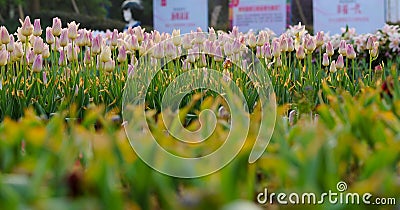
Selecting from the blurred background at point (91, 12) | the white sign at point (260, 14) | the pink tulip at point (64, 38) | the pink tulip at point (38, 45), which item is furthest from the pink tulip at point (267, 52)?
the blurred background at point (91, 12)

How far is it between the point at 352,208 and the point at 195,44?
8.86 feet

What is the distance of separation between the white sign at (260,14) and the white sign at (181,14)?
2.13 ft

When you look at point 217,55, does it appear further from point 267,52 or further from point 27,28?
point 27,28

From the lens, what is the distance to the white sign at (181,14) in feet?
39.4

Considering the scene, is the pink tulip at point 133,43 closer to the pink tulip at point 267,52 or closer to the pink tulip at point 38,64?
the pink tulip at point 38,64

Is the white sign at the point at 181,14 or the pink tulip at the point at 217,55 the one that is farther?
the white sign at the point at 181,14

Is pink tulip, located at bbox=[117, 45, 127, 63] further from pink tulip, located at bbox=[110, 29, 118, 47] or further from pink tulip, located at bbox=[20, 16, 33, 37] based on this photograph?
pink tulip, located at bbox=[20, 16, 33, 37]

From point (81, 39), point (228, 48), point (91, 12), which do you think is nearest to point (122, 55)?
point (81, 39)

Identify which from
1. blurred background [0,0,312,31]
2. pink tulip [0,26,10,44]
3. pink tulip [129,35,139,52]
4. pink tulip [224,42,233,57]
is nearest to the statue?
blurred background [0,0,312,31]

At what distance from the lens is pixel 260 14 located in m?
12.1

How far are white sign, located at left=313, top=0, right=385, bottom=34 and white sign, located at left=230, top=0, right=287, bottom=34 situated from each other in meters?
1.48

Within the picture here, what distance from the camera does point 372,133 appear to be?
1.33m

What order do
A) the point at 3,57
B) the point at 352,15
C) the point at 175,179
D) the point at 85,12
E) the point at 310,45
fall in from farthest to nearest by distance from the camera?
the point at 85,12, the point at 352,15, the point at 310,45, the point at 3,57, the point at 175,179

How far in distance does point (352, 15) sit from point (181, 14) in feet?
10.5
